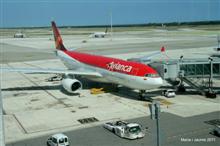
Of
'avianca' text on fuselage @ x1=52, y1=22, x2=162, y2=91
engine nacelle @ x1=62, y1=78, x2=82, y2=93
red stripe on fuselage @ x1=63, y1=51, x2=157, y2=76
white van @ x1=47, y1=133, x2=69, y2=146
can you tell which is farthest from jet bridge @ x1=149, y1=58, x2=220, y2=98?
white van @ x1=47, y1=133, x2=69, y2=146

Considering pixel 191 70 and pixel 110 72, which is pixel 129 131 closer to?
pixel 110 72

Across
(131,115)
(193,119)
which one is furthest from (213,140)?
(131,115)

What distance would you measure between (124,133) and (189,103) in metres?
11.3

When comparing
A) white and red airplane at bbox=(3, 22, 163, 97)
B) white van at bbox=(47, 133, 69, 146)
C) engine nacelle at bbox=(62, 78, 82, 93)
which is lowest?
white van at bbox=(47, 133, 69, 146)

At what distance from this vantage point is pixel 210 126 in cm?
2414

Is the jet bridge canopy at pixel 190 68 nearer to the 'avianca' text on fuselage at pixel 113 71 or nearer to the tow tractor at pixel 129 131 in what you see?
the 'avianca' text on fuselage at pixel 113 71

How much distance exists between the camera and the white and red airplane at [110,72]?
31.4 metres

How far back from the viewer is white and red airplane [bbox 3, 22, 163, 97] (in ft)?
103

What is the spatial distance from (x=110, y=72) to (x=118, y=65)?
1.37 meters

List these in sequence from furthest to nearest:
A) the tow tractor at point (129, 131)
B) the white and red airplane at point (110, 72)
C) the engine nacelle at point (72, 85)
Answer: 1. the engine nacelle at point (72, 85)
2. the white and red airplane at point (110, 72)
3. the tow tractor at point (129, 131)

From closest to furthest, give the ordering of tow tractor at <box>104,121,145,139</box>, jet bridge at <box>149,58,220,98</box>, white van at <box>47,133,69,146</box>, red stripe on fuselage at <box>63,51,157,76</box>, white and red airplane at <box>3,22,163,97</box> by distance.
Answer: white van at <box>47,133,69,146</box> → tow tractor at <box>104,121,145,139</box> → white and red airplane at <box>3,22,163,97</box> → red stripe on fuselage at <box>63,51,157,76</box> → jet bridge at <box>149,58,220,98</box>

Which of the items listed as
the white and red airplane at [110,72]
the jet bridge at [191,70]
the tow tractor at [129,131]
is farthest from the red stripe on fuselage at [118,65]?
the tow tractor at [129,131]

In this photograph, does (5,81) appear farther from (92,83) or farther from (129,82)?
(129,82)

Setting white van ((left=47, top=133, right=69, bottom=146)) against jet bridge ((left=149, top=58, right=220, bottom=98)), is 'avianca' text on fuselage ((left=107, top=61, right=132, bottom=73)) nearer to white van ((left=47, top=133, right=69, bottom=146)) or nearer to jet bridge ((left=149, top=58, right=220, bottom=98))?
jet bridge ((left=149, top=58, right=220, bottom=98))
